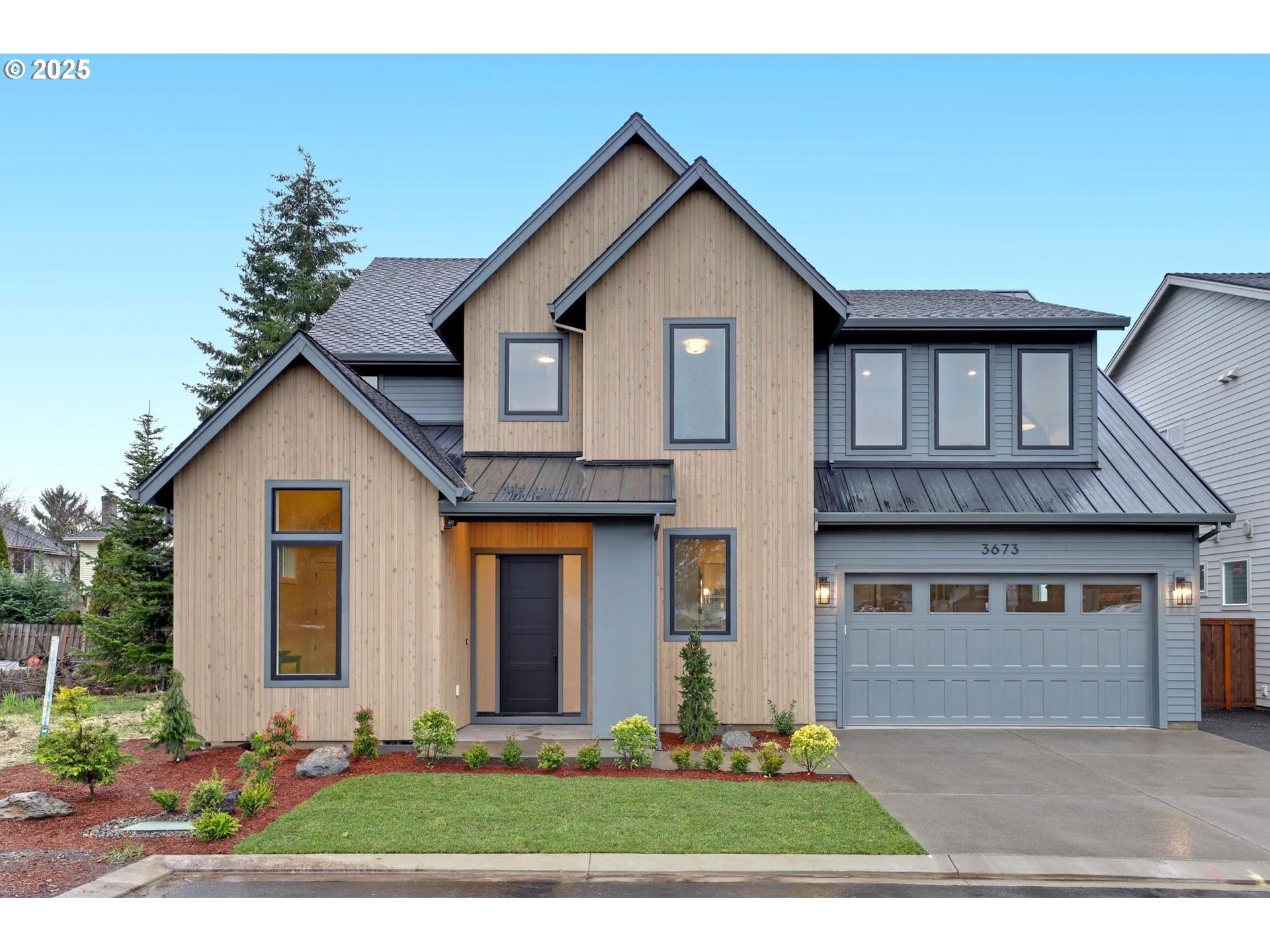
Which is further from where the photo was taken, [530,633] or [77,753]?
[530,633]

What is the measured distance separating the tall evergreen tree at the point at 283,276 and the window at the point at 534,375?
56.2ft

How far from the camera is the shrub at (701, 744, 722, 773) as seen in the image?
29.8ft

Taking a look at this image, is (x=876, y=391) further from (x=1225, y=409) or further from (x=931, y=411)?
(x=1225, y=409)

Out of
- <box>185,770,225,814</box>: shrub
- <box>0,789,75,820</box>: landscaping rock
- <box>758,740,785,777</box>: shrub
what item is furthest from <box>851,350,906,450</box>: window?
<box>0,789,75,820</box>: landscaping rock

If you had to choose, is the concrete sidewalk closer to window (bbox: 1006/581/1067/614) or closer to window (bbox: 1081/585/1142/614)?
window (bbox: 1006/581/1067/614)

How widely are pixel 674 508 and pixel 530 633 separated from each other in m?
3.08

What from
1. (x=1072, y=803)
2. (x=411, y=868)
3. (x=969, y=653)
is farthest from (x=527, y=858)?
(x=969, y=653)

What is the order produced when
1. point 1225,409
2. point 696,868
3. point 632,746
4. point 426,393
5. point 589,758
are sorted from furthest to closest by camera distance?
point 1225,409
point 426,393
point 632,746
point 589,758
point 696,868

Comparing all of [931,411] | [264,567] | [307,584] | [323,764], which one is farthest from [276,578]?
[931,411]

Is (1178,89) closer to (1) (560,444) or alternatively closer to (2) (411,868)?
(1) (560,444)

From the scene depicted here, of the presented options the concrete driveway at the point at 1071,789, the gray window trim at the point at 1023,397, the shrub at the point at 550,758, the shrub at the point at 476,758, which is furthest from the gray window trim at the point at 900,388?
the shrub at the point at 476,758

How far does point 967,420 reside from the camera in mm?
12945

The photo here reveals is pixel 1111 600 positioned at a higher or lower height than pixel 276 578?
lower

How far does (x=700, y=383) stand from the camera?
11.8 meters
